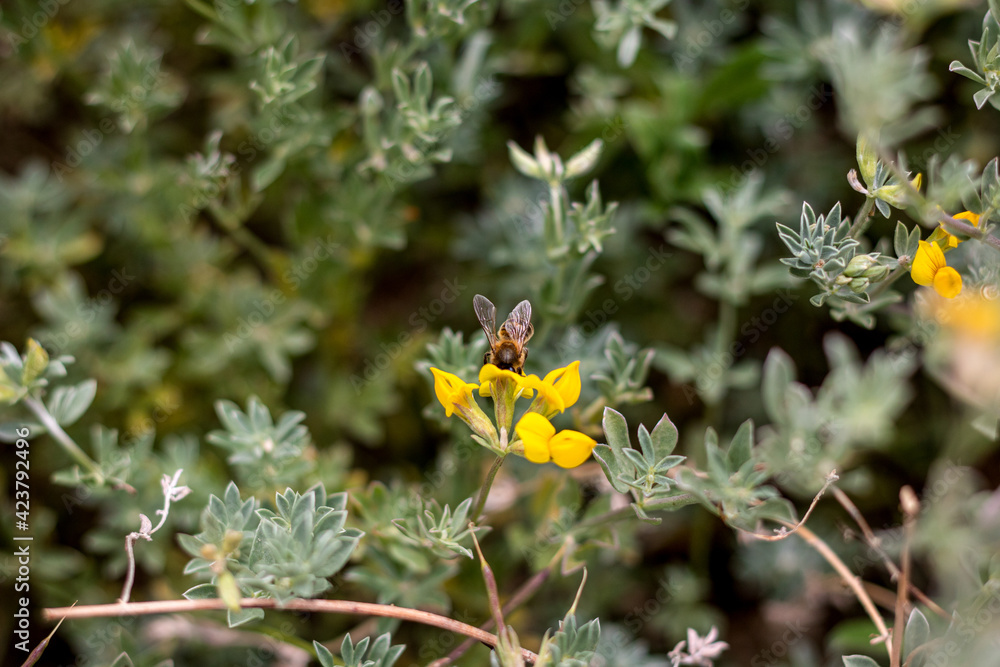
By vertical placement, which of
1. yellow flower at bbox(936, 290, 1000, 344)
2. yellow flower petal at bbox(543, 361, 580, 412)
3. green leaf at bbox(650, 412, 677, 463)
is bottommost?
green leaf at bbox(650, 412, 677, 463)

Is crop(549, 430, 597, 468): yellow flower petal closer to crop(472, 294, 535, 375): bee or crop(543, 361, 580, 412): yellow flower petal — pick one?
crop(543, 361, 580, 412): yellow flower petal

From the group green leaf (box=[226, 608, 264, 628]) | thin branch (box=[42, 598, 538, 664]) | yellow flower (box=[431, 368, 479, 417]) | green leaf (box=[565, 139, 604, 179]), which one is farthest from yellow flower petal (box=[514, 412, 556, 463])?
green leaf (box=[565, 139, 604, 179])

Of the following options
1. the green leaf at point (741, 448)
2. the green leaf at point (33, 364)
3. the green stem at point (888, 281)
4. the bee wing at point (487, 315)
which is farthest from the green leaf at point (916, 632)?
the green leaf at point (33, 364)

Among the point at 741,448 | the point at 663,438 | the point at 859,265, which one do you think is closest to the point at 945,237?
the point at 859,265

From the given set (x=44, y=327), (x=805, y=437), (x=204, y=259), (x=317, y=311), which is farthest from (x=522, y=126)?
(x=44, y=327)

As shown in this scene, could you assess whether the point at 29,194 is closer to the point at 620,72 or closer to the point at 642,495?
the point at 620,72

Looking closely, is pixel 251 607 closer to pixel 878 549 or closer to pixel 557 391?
pixel 557 391

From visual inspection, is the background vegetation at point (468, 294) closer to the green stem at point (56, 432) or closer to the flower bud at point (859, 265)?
the green stem at point (56, 432)
